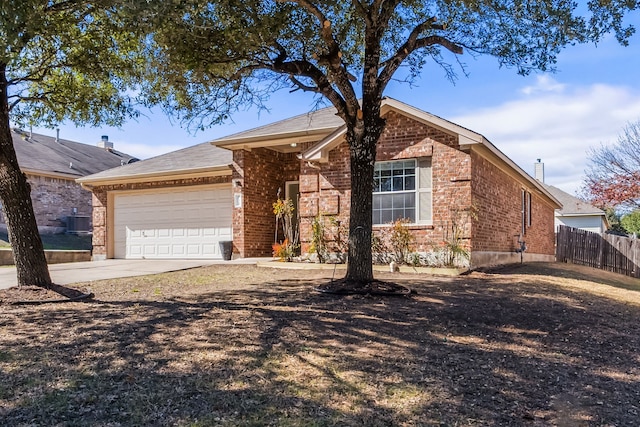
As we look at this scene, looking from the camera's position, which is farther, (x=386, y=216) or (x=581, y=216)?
(x=581, y=216)

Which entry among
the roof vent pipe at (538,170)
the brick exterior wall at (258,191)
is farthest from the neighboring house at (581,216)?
the brick exterior wall at (258,191)

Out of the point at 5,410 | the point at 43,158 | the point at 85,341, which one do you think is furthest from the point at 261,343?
the point at 43,158

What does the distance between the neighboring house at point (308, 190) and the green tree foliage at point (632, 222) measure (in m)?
20.5

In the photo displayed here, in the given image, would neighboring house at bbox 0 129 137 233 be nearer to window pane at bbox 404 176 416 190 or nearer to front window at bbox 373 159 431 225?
front window at bbox 373 159 431 225

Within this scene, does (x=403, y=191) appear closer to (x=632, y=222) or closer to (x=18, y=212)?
(x=18, y=212)

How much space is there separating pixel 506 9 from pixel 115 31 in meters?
6.28

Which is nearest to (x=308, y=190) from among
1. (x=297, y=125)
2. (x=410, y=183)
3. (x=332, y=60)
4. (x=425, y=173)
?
(x=297, y=125)

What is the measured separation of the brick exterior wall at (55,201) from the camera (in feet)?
72.6

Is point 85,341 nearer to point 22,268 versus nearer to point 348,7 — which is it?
point 22,268

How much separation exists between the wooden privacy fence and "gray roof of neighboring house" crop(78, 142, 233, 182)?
49.7 feet

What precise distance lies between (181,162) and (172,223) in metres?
2.10

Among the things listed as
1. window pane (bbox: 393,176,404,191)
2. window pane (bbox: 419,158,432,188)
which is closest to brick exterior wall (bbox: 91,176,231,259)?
window pane (bbox: 393,176,404,191)

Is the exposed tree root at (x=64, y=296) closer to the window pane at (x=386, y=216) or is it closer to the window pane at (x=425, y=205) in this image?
the window pane at (x=386, y=216)

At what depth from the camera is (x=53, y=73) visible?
8.95 meters
